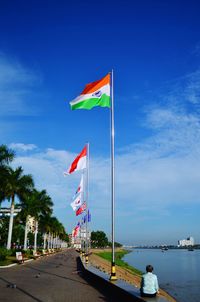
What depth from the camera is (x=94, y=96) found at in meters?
18.8

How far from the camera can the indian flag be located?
18.5 m

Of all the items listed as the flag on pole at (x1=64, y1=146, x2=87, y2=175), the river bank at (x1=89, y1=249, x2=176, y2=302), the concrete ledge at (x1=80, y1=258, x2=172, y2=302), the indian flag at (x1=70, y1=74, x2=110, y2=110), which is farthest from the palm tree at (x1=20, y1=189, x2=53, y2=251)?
the concrete ledge at (x1=80, y1=258, x2=172, y2=302)


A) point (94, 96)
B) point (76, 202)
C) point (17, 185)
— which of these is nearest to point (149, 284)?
point (94, 96)

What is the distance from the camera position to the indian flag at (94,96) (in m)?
18.5

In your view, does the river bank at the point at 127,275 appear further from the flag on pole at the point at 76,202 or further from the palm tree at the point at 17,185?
the palm tree at the point at 17,185

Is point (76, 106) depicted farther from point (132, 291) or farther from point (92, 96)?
point (132, 291)

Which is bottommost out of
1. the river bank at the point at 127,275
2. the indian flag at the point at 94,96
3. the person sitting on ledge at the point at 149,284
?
the river bank at the point at 127,275

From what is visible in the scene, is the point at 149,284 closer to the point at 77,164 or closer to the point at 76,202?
the point at 77,164

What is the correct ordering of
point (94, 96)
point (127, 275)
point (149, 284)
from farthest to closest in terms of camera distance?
point (127, 275) < point (94, 96) < point (149, 284)

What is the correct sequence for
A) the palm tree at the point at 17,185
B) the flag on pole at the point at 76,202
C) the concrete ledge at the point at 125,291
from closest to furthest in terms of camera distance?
the concrete ledge at the point at 125,291, the flag on pole at the point at 76,202, the palm tree at the point at 17,185

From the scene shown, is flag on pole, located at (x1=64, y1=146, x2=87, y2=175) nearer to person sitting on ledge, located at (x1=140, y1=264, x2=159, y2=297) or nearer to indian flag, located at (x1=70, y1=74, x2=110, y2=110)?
indian flag, located at (x1=70, y1=74, x2=110, y2=110)

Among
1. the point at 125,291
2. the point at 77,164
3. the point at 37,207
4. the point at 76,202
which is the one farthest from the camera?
the point at 37,207

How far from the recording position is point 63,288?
56.2ft

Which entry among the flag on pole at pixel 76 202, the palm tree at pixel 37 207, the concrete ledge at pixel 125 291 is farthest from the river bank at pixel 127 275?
the palm tree at pixel 37 207
